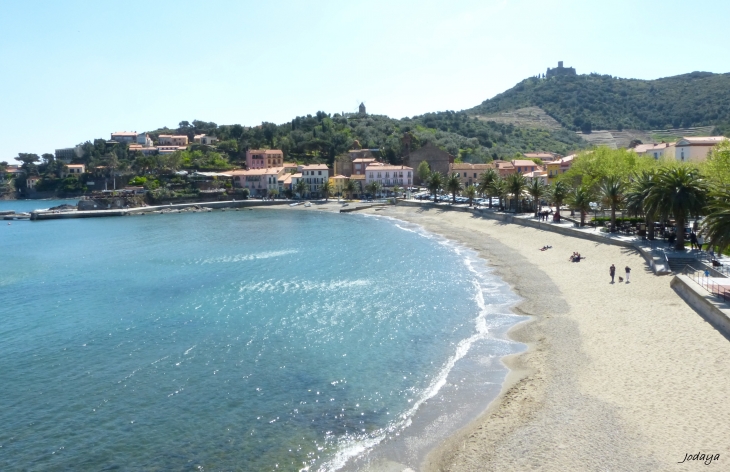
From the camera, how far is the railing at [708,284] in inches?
850

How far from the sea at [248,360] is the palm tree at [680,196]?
1078 cm

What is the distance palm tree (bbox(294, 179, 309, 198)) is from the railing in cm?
8265

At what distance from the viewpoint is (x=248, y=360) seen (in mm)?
21047

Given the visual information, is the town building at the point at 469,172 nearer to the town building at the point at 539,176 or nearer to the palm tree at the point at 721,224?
the town building at the point at 539,176

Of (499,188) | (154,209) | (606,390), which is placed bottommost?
(606,390)

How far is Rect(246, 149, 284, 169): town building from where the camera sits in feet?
395

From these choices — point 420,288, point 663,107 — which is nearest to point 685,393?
point 420,288

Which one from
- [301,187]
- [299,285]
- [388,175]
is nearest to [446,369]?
[299,285]

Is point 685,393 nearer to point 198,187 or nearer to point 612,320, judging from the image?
point 612,320

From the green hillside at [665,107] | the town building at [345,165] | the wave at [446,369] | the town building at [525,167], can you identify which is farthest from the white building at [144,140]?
the green hillside at [665,107]

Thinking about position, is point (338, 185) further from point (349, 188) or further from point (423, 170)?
point (423, 170)

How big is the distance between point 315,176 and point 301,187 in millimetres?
4261

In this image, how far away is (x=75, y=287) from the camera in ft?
116

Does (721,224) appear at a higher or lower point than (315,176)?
lower
